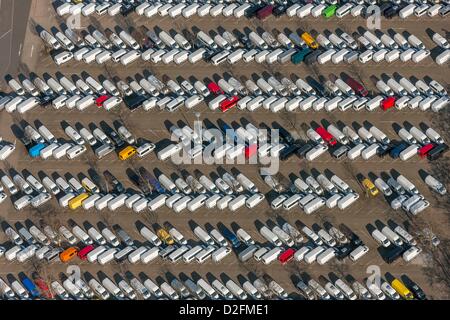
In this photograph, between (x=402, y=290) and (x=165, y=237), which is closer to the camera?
(x=402, y=290)

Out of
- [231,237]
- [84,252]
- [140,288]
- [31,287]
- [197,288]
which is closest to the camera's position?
[197,288]

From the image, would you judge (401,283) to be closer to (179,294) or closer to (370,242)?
(370,242)

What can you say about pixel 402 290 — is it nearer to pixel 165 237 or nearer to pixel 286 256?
pixel 286 256

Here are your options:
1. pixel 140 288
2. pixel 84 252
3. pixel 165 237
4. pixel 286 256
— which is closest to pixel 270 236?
pixel 286 256

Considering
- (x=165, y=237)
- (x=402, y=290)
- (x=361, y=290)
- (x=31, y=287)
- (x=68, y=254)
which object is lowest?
(x=402, y=290)

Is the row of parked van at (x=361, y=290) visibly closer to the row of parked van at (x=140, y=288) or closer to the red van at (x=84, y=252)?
the row of parked van at (x=140, y=288)

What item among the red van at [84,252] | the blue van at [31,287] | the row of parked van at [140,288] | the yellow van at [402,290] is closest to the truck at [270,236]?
the row of parked van at [140,288]

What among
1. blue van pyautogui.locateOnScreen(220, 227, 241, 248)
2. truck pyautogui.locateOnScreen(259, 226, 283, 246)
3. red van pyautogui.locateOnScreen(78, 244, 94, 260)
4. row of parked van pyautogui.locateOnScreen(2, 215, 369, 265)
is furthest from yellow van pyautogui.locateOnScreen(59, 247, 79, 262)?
truck pyautogui.locateOnScreen(259, 226, 283, 246)
